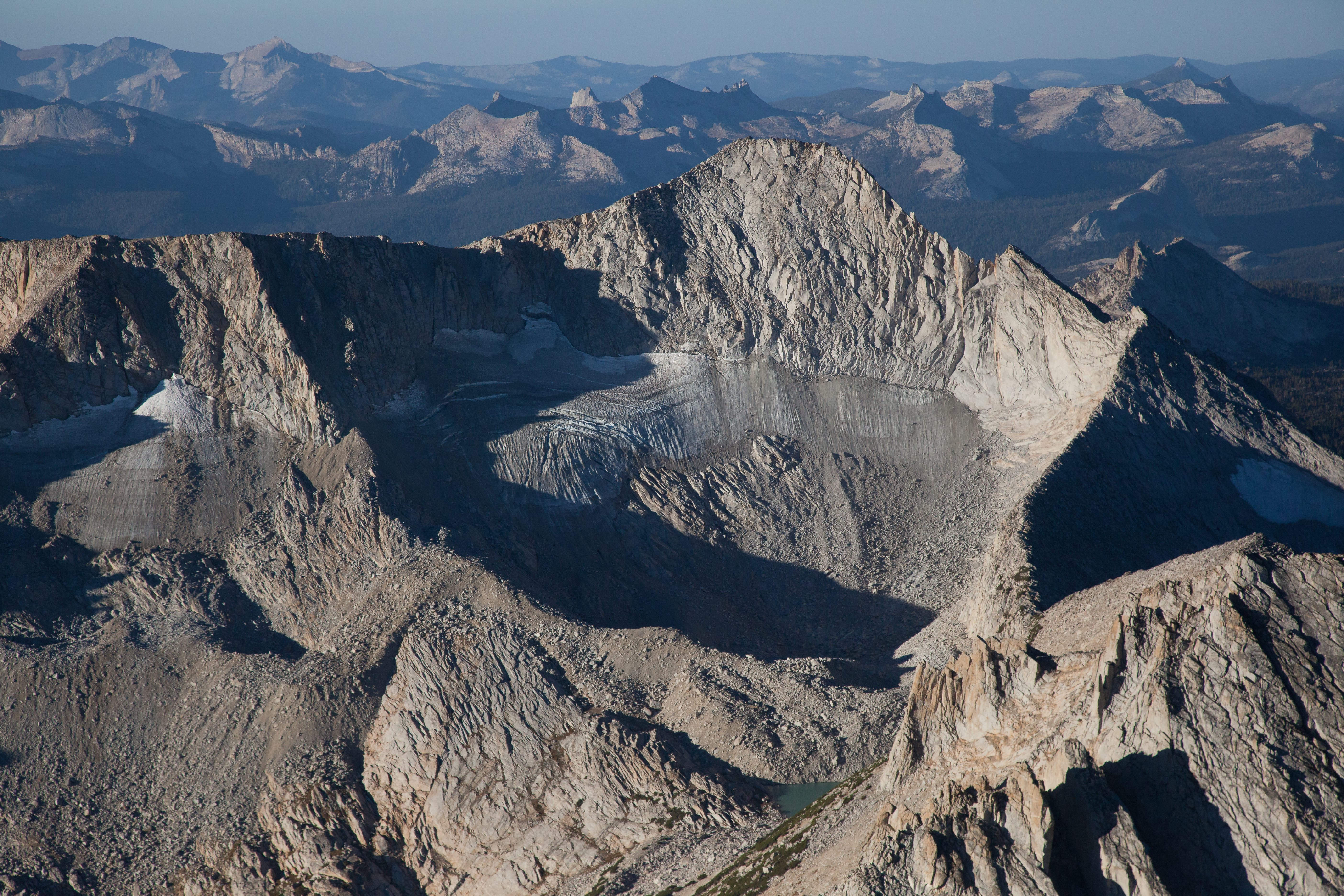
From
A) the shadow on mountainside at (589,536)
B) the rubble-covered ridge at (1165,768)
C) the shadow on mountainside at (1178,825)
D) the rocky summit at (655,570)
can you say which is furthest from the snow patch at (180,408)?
the shadow on mountainside at (1178,825)

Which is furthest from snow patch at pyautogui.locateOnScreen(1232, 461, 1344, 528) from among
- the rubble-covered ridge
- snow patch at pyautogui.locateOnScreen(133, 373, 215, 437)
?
snow patch at pyautogui.locateOnScreen(133, 373, 215, 437)

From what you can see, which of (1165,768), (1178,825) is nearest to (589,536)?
(1165,768)

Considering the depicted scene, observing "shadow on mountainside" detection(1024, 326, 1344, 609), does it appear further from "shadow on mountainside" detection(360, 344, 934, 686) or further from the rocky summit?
"shadow on mountainside" detection(360, 344, 934, 686)

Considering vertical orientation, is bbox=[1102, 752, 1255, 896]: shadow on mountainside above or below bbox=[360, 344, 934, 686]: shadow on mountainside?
above

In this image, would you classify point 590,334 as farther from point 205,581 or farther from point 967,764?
point 967,764

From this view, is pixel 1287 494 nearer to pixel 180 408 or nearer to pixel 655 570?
pixel 655 570

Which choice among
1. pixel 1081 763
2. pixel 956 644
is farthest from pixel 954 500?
pixel 1081 763
